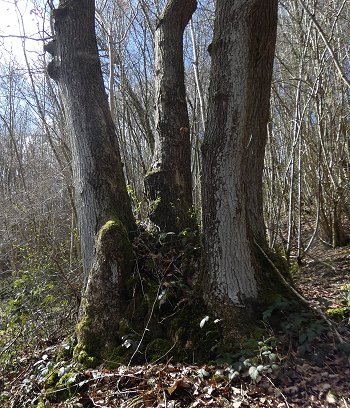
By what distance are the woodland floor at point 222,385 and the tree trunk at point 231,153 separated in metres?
0.50

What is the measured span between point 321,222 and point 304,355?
3.90 metres

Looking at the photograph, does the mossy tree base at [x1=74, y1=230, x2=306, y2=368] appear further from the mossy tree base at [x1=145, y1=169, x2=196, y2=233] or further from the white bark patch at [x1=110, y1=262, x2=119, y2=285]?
the mossy tree base at [x1=145, y1=169, x2=196, y2=233]

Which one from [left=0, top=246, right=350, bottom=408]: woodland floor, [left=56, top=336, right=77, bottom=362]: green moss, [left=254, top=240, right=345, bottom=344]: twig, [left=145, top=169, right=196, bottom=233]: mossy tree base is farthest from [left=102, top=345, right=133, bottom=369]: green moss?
[left=254, top=240, right=345, bottom=344]: twig

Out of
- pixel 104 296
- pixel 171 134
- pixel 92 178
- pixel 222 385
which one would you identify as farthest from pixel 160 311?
pixel 171 134

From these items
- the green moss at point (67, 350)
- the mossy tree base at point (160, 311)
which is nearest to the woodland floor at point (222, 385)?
the mossy tree base at point (160, 311)

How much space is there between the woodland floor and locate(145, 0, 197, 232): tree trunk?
1.52 m

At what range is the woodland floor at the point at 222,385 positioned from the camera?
239 cm

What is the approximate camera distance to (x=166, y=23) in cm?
420

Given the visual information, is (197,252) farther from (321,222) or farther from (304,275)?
(321,222)

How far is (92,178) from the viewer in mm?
→ 3590

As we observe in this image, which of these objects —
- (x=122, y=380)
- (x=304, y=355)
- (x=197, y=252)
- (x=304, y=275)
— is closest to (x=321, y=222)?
(x=304, y=275)

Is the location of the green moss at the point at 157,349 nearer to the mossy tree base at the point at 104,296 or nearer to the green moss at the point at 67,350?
the mossy tree base at the point at 104,296

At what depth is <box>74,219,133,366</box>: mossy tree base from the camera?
3146mm

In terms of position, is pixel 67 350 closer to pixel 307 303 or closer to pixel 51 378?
pixel 51 378
